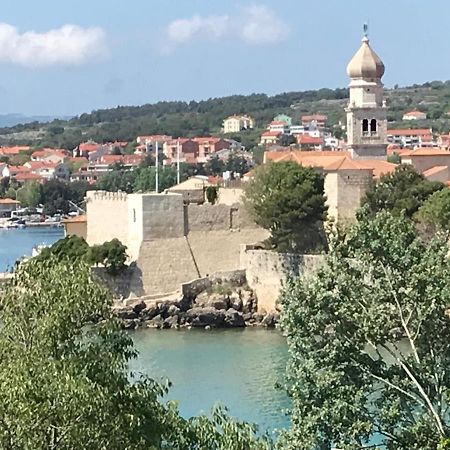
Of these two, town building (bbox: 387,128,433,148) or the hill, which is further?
the hill

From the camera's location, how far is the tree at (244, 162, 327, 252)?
21.0m

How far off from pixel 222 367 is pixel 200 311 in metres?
3.79

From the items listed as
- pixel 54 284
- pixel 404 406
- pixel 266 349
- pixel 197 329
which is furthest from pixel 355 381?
pixel 197 329

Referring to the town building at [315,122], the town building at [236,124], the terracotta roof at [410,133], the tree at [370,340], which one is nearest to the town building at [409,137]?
the terracotta roof at [410,133]

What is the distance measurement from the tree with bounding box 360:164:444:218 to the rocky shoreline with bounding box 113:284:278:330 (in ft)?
7.89

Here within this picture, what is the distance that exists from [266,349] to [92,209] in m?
7.06

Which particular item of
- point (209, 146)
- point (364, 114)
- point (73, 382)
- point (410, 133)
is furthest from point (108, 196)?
point (209, 146)

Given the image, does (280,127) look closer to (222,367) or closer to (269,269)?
(269,269)

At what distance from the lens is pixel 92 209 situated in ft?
79.9

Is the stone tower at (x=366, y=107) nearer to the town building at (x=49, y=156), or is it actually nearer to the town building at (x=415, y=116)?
the town building at (x=49, y=156)

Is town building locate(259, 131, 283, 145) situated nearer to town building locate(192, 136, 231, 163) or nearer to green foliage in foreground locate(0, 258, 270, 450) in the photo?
town building locate(192, 136, 231, 163)

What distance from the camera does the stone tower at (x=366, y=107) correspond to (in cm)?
2695

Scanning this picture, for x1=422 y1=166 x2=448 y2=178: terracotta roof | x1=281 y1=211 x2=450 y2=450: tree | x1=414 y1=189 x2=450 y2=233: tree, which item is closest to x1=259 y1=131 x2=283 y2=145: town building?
x1=422 y1=166 x2=448 y2=178: terracotta roof

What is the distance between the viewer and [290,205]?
21.1m
